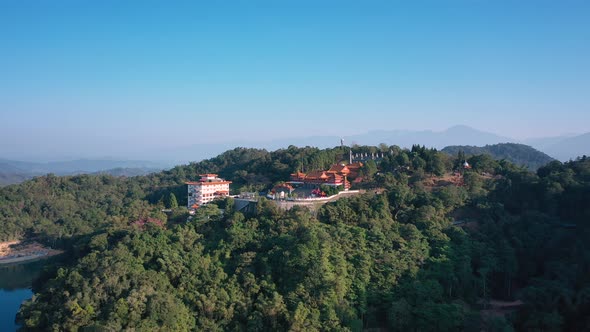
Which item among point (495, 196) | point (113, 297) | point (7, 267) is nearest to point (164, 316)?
point (113, 297)

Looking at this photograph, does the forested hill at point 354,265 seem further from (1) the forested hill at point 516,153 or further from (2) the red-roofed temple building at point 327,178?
(1) the forested hill at point 516,153

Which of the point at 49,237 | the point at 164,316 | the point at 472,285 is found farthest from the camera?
the point at 49,237

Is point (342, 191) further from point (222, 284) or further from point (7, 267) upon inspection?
point (7, 267)

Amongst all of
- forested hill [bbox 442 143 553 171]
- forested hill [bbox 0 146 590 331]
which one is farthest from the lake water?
forested hill [bbox 442 143 553 171]

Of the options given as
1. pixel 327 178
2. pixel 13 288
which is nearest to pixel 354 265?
pixel 327 178

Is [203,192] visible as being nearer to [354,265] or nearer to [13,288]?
[13,288]

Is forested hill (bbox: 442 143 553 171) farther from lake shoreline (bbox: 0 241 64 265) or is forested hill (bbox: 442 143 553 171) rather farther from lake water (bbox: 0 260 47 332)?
lake water (bbox: 0 260 47 332)
